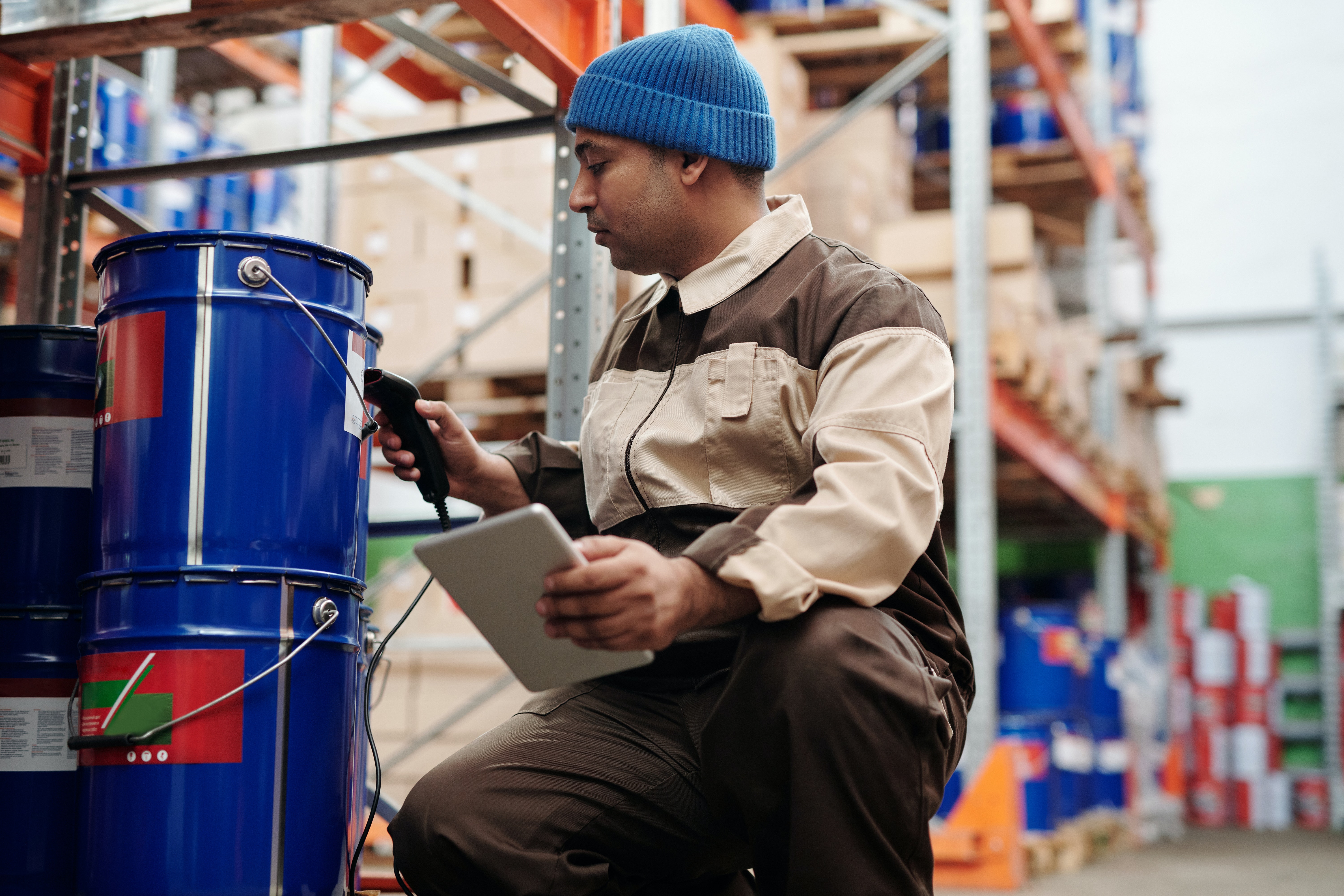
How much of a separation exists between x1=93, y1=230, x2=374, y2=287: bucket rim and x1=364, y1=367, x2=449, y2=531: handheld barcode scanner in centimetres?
18

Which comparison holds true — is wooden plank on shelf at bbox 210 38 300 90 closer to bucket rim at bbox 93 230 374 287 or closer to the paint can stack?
bucket rim at bbox 93 230 374 287

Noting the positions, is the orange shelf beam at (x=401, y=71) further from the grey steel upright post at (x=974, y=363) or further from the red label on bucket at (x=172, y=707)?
the red label on bucket at (x=172, y=707)

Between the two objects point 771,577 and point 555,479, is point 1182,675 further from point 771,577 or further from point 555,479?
point 771,577

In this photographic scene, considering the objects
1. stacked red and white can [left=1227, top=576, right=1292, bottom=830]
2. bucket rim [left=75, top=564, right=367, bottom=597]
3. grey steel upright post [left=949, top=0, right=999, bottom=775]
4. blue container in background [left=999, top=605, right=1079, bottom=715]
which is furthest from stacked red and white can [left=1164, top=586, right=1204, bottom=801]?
bucket rim [left=75, top=564, right=367, bottom=597]

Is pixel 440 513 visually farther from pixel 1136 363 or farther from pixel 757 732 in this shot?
pixel 1136 363

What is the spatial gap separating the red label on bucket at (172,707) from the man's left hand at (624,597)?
545mm

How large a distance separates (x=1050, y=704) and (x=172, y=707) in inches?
204

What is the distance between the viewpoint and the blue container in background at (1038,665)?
6223mm

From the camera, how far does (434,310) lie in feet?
17.3

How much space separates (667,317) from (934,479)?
60cm

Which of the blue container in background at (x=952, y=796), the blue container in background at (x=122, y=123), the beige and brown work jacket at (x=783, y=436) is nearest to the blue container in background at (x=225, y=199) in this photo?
the blue container in background at (x=122, y=123)

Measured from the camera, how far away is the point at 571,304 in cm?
265

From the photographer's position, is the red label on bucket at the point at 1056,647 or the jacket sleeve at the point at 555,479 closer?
the jacket sleeve at the point at 555,479

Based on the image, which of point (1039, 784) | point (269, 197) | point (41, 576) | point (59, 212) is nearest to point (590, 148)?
point (41, 576)
